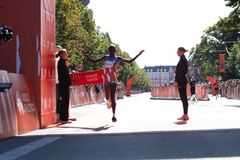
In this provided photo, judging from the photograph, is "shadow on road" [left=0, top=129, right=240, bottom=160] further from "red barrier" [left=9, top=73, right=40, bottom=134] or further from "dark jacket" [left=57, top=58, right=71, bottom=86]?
"dark jacket" [left=57, top=58, right=71, bottom=86]

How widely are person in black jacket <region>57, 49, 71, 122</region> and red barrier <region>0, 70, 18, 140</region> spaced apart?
2974 mm

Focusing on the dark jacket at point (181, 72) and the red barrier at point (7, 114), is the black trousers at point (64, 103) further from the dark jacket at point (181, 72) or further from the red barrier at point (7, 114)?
the red barrier at point (7, 114)

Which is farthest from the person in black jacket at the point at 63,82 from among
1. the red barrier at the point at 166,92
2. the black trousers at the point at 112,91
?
the red barrier at the point at 166,92

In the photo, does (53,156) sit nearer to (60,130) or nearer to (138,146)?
(138,146)

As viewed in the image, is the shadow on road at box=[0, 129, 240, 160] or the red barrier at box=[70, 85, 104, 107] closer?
the shadow on road at box=[0, 129, 240, 160]

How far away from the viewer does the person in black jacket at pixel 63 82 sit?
1349 cm

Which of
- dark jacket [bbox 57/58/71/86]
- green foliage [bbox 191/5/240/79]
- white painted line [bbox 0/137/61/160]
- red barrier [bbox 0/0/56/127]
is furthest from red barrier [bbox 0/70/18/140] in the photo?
green foliage [bbox 191/5/240/79]

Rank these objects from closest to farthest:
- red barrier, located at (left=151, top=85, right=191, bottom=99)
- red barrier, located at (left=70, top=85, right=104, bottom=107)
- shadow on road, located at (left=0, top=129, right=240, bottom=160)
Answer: shadow on road, located at (left=0, top=129, right=240, bottom=160) → red barrier, located at (left=70, top=85, right=104, bottom=107) → red barrier, located at (left=151, top=85, right=191, bottom=99)

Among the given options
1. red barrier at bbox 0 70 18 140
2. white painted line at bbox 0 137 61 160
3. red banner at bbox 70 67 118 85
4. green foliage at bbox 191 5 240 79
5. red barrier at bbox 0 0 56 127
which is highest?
green foliage at bbox 191 5 240 79

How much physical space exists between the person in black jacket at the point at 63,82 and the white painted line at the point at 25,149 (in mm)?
3961

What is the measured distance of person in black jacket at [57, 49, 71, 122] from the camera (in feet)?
44.3

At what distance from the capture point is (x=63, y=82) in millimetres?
13555

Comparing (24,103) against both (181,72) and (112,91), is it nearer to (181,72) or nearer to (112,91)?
(112,91)

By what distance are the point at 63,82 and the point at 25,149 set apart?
549 centimetres
